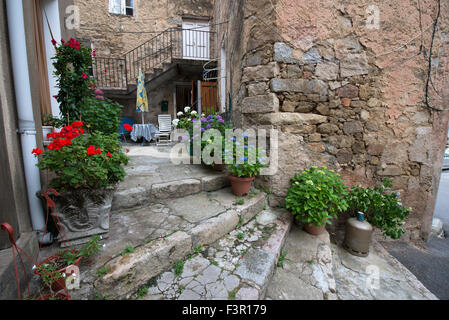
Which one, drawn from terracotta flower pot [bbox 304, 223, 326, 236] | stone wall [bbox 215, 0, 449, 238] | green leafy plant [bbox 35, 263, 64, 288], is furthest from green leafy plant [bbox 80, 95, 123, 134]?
terracotta flower pot [bbox 304, 223, 326, 236]

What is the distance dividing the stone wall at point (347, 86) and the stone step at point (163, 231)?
824 mm

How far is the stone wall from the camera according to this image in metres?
2.48

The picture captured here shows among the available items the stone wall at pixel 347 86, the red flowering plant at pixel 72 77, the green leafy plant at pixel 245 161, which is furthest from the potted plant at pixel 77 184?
the stone wall at pixel 347 86

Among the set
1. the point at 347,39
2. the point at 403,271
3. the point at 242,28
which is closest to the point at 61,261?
the point at 242,28

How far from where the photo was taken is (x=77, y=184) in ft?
4.62

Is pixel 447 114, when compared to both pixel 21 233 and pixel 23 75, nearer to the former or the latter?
pixel 23 75

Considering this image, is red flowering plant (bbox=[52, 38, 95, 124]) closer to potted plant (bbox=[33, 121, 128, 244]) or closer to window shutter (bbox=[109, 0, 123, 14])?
potted plant (bbox=[33, 121, 128, 244])

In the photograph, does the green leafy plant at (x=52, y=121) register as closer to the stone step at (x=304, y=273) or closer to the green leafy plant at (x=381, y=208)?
the stone step at (x=304, y=273)

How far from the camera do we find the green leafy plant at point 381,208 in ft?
8.51

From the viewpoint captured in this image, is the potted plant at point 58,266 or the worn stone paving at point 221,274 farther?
the worn stone paving at point 221,274

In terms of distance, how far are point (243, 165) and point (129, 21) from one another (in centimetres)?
927

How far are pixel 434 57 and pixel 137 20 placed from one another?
964cm

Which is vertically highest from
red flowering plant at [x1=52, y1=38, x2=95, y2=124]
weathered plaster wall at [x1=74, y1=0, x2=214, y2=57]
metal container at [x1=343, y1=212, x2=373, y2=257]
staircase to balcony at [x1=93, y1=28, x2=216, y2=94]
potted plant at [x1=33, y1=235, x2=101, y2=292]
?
weathered plaster wall at [x1=74, y1=0, x2=214, y2=57]

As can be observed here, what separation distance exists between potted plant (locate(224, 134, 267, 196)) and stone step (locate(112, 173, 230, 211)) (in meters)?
0.31
